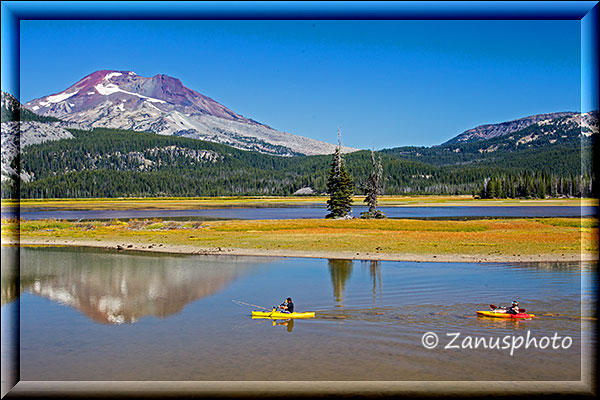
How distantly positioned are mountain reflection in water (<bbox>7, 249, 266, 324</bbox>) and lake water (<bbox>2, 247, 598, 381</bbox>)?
0.12 metres

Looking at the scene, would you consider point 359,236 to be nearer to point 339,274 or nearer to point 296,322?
point 339,274

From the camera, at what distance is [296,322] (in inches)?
827

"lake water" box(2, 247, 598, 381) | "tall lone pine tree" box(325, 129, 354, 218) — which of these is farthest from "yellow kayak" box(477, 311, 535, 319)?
"tall lone pine tree" box(325, 129, 354, 218)

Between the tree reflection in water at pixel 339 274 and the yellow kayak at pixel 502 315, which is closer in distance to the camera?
the yellow kayak at pixel 502 315

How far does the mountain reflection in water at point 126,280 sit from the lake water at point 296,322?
119mm

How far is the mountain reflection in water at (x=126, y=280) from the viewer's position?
24719mm

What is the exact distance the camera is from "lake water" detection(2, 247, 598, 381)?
14500 millimetres

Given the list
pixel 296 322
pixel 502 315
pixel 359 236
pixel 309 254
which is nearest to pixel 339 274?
pixel 309 254

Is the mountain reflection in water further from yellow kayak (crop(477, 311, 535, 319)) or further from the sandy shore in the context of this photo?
yellow kayak (crop(477, 311, 535, 319))

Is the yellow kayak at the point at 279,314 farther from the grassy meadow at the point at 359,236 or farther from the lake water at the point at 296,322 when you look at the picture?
the grassy meadow at the point at 359,236

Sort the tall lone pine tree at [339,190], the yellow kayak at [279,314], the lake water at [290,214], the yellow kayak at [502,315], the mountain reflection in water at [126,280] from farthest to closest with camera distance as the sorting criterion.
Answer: the lake water at [290,214]
the tall lone pine tree at [339,190]
the mountain reflection in water at [126,280]
the yellow kayak at [279,314]
the yellow kayak at [502,315]

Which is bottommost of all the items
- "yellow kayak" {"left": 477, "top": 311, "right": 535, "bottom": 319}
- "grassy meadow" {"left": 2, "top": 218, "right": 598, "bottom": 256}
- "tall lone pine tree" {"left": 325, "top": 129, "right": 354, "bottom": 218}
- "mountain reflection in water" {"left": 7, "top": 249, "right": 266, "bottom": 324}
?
"mountain reflection in water" {"left": 7, "top": 249, "right": 266, "bottom": 324}

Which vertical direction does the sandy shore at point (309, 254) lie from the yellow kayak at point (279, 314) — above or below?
above

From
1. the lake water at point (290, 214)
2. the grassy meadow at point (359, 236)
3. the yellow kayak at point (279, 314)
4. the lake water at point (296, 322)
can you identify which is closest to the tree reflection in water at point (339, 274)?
the lake water at point (296, 322)
